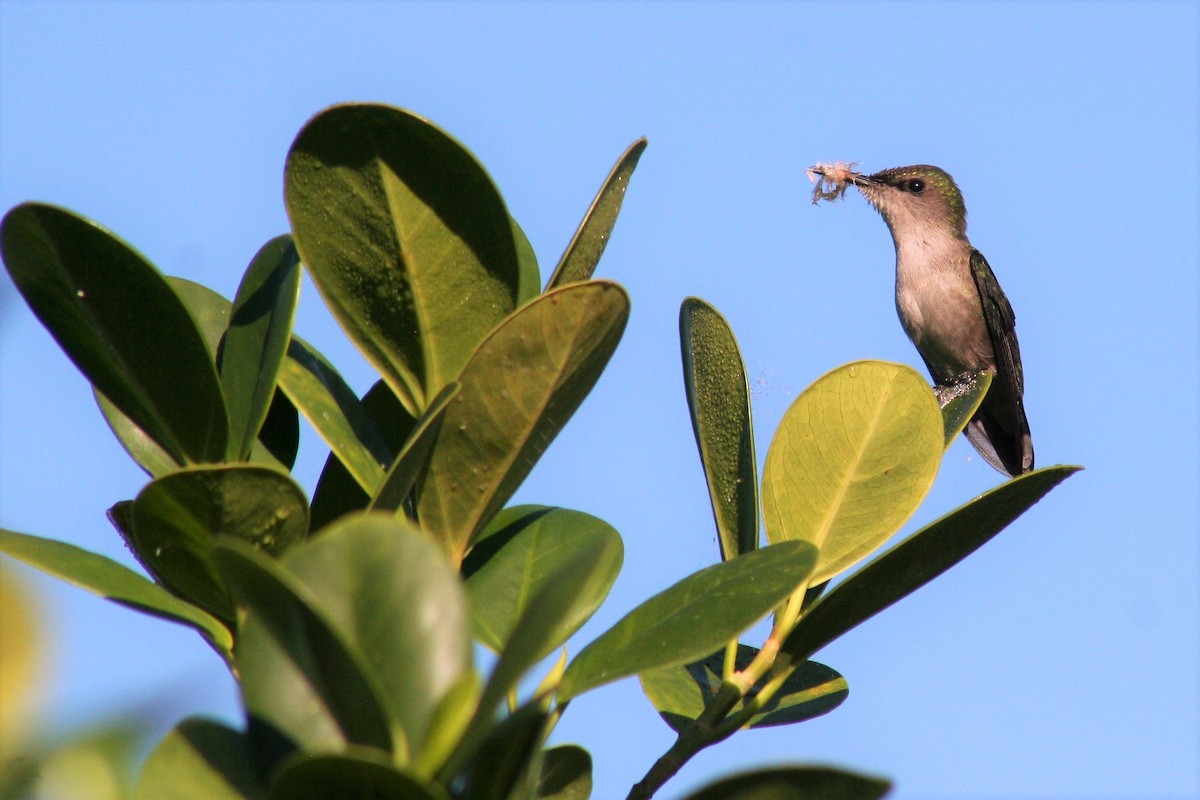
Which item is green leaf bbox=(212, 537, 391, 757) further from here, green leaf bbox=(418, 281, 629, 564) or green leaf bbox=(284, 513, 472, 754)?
green leaf bbox=(418, 281, 629, 564)

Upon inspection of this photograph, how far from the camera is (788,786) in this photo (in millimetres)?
1390

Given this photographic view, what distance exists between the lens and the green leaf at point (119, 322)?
158cm

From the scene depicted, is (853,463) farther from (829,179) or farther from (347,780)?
(829,179)

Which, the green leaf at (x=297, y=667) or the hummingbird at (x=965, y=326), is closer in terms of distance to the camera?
the green leaf at (x=297, y=667)

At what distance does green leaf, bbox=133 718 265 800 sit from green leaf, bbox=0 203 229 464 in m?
0.52

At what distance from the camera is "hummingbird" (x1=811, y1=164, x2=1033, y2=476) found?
7.99 m

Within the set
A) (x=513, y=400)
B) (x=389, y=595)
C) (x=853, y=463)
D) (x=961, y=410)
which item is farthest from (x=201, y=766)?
(x=961, y=410)

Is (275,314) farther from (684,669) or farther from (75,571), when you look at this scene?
(684,669)

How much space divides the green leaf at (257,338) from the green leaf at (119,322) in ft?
0.15

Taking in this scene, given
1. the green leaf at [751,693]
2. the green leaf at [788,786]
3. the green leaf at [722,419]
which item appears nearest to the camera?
the green leaf at [788,786]

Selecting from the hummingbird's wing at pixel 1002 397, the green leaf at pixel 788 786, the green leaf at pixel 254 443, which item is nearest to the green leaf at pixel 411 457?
the green leaf at pixel 254 443

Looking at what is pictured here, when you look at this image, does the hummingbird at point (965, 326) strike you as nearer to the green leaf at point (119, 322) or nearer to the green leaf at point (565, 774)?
the green leaf at point (565, 774)

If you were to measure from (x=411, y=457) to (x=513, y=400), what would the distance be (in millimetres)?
176

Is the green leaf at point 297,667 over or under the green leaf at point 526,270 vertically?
under
